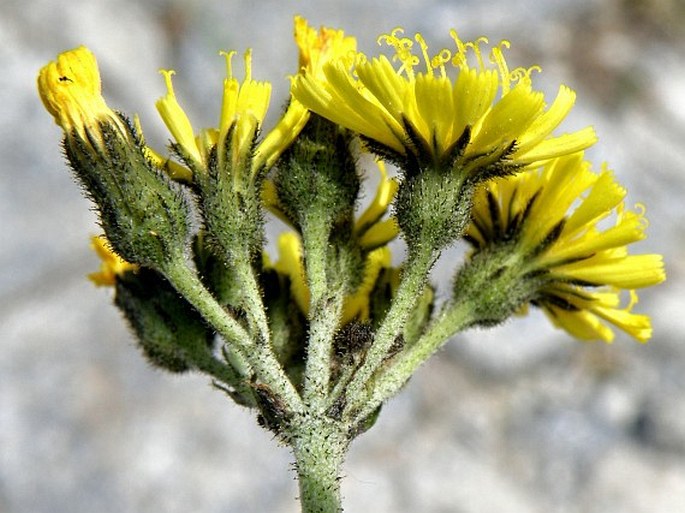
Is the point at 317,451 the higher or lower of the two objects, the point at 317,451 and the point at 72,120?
the lower

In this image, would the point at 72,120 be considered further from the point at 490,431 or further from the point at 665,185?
the point at 665,185

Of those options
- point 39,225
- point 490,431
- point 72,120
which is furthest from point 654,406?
point 72,120

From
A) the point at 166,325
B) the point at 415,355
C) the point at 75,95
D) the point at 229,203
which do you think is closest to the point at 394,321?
the point at 415,355

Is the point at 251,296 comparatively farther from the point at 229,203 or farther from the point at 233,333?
the point at 229,203

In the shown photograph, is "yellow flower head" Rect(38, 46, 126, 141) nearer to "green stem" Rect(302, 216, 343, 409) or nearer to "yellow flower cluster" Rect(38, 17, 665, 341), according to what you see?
"yellow flower cluster" Rect(38, 17, 665, 341)

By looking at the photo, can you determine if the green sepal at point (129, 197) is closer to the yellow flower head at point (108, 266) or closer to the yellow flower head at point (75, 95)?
the yellow flower head at point (75, 95)

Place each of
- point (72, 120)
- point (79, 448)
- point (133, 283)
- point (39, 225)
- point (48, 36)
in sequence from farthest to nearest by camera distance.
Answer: point (48, 36) < point (39, 225) < point (79, 448) < point (133, 283) < point (72, 120)

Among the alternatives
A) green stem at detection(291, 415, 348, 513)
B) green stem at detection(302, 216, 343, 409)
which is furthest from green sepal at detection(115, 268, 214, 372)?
green stem at detection(291, 415, 348, 513)
